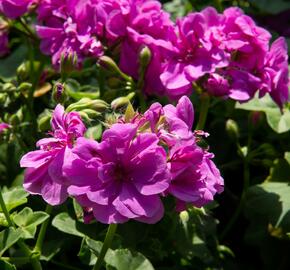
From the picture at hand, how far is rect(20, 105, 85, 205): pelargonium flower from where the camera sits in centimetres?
119

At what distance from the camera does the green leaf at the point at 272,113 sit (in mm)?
1864

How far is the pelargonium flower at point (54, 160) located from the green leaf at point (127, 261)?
22cm

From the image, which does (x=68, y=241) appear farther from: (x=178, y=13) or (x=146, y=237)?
(x=178, y=13)

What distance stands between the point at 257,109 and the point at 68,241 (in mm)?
634

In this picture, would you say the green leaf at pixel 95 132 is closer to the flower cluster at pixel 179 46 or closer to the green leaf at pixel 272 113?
the flower cluster at pixel 179 46

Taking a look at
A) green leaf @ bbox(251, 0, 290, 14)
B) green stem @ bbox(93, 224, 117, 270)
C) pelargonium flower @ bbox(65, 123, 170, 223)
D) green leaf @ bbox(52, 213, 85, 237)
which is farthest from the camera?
green leaf @ bbox(251, 0, 290, 14)

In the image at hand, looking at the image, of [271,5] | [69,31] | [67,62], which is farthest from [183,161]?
[271,5]

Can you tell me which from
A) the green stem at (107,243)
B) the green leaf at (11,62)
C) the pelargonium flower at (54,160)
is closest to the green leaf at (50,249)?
the green stem at (107,243)

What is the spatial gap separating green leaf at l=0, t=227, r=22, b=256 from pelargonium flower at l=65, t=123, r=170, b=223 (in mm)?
196

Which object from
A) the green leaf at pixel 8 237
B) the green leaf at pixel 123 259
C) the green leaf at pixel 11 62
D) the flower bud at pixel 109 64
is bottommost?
the green leaf at pixel 11 62

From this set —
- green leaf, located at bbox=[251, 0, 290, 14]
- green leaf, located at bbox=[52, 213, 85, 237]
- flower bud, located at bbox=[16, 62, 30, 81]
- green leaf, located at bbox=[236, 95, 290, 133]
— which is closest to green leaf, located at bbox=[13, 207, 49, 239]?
green leaf, located at bbox=[52, 213, 85, 237]

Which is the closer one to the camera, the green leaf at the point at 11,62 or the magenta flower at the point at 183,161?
the magenta flower at the point at 183,161

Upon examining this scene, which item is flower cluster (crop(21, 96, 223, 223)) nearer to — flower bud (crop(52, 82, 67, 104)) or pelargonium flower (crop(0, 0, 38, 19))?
flower bud (crop(52, 82, 67, 104))

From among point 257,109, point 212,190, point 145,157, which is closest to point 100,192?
point 145,157
